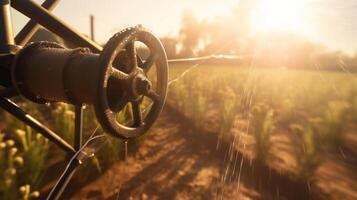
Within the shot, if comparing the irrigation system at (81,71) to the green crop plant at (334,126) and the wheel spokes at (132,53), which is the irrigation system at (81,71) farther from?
the green crop plant at (334,126)

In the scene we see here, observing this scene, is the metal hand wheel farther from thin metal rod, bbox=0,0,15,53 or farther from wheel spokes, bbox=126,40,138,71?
thin metal rod, bbox=0,0,15,53

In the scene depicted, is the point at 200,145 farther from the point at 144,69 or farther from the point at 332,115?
the point at 144,69

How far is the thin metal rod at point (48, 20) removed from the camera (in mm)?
781

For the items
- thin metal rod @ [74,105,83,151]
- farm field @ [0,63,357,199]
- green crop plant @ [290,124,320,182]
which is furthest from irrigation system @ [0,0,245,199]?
green crop plant @ [290,124,320,182]

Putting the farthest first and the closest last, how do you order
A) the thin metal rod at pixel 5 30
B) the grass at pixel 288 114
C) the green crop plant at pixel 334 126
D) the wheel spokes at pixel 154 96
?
the green crop plant at pixel 334 126
the grass at pixel 288 114
the wheel spokes at pixel 154 96
the thin metal rod at pixel 5 30

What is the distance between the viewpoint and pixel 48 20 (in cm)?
82

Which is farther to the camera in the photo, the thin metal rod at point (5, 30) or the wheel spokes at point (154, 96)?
the wheel spokes at point (154, 96)

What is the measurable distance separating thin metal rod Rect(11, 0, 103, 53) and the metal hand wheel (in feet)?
0.64

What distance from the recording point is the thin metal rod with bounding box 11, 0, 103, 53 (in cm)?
78

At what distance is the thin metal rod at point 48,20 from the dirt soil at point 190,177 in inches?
81.7

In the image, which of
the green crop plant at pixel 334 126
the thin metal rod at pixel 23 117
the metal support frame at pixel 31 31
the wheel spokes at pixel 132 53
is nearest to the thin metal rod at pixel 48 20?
the metal support frame at pixel 31 31

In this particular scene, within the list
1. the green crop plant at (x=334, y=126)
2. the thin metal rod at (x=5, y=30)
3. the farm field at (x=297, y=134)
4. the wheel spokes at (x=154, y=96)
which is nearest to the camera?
the thin metal rod at (x=5, y=30)

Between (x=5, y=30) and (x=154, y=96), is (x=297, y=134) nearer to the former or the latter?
(x=154, y=96)

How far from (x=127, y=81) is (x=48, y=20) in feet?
1.11
